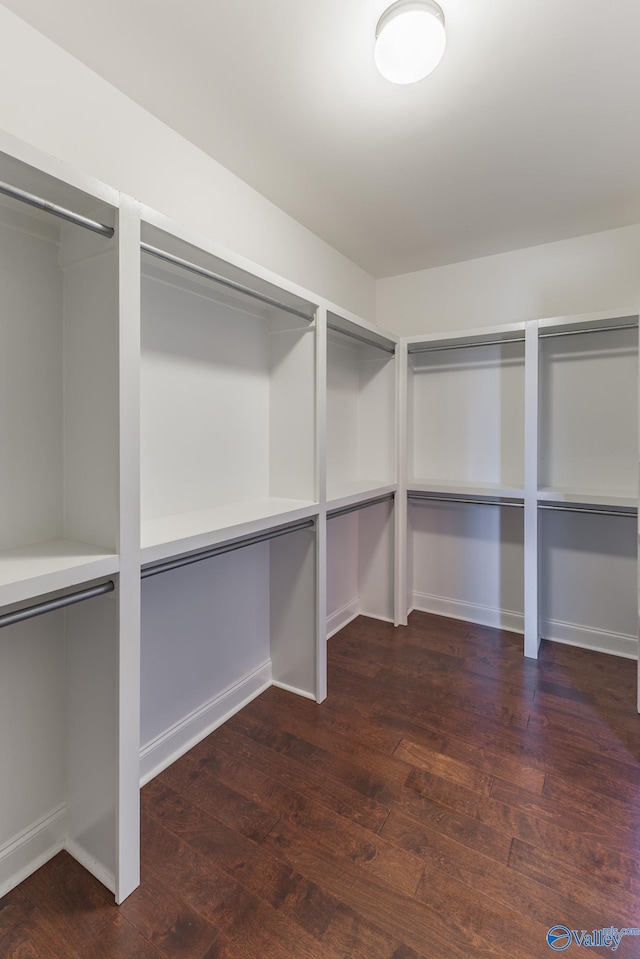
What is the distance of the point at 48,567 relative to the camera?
1.11m

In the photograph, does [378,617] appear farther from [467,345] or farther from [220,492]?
→ [467,345]

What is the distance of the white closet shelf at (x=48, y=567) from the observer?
1.02m

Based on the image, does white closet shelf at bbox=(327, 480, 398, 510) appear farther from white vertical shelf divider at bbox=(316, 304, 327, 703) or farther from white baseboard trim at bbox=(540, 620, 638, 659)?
white baseboard trim at bbox=(540, 620, 638, 659)

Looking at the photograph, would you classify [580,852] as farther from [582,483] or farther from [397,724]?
[582,483]

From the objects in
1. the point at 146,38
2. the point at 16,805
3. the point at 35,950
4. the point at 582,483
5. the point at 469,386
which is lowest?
the point at 35,950

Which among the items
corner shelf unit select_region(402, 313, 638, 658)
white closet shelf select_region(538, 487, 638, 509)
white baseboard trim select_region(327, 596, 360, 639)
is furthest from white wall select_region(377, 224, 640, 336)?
white baseboard trim select_region(327, 596, 360, 639)

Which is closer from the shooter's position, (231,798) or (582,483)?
(231,798)

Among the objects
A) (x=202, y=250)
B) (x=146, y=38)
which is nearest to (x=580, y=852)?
(x=202, y=250)

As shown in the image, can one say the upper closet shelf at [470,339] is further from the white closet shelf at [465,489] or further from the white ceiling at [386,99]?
the white closet shelf at [465,489]

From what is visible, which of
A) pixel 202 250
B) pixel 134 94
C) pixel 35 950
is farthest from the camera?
pixel 134 94

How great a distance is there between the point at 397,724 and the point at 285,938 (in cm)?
98

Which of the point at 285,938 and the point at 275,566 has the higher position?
the point at 275,566

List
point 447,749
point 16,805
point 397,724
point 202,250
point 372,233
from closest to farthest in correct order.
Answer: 1. point 16,805
2. point 202,250
3. point 447,749
4. point 397,724
5. point 372,233

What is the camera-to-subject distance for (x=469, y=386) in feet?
10.1
